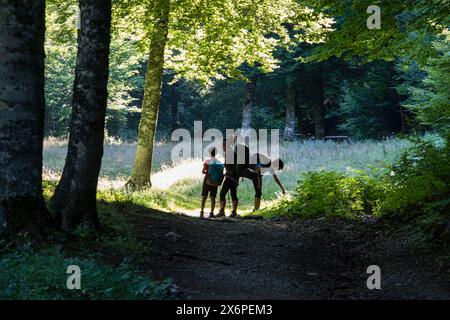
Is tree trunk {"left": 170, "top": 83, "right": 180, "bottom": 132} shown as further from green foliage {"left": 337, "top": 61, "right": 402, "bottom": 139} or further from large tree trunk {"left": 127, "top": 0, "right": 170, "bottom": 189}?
large tree trunk {"left": 127, "top": 0, "right": 170, "bottom": 189}

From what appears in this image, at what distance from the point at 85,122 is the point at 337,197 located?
7497 millimetres

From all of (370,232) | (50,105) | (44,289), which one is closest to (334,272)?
(370,232)

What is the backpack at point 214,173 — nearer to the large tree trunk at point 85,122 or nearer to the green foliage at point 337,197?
the green foliage at point 337,197

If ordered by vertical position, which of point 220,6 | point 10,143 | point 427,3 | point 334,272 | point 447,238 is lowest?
point 334,272

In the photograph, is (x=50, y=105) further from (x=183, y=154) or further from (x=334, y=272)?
(x=334, y=272)

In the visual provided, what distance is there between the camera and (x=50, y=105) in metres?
46.2

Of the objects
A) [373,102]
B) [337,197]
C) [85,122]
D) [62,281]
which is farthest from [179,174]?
[62,281]

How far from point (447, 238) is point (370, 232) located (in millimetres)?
2482

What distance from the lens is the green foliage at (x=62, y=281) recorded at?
5.12 metres

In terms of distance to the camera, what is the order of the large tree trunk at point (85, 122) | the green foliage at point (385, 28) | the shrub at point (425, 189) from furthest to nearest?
the green foliage at point (385, 28) < the shrub at point (425, 189) < the large tree trunk at point (85, 122)

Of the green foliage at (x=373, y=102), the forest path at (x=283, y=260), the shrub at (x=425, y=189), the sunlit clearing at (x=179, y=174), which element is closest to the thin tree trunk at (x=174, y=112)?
the green foliage at (x=373, y=102)

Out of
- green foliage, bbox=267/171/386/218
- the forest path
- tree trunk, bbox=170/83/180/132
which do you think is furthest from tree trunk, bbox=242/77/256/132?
tree trunk, bbox=170/83/180/132

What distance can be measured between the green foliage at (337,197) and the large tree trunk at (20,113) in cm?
769

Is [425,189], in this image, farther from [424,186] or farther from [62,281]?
[62,281]
